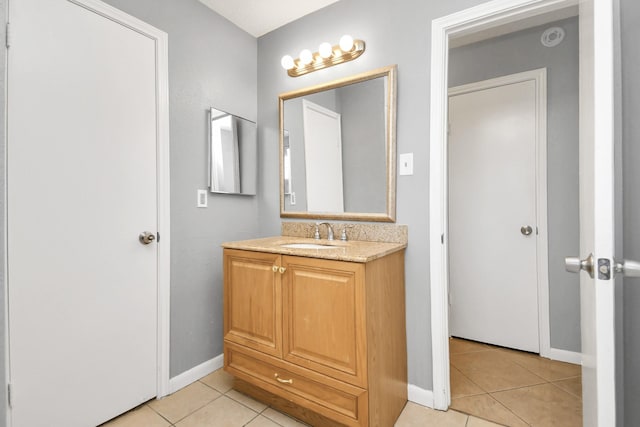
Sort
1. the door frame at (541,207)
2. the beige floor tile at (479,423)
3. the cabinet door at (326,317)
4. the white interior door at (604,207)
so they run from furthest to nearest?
1. the door frame at (541,207)
2. the beige floor tile at (479,423)
3. the cabinet door at (326,317)
4. the white interior door at (604,207)

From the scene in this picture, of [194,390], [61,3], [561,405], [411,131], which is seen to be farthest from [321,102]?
[561,405]

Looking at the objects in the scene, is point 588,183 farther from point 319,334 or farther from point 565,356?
point 565,356

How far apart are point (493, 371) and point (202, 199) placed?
89.4 inches

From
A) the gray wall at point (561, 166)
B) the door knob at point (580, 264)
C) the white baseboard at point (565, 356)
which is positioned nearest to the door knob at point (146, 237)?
the door knob at point (580, 264)

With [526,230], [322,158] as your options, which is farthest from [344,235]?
[526,230]

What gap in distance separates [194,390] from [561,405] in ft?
6.88

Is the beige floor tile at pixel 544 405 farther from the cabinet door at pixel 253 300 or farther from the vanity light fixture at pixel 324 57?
the vanity light fixture at pixel 324 57

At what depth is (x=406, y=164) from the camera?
1777mm

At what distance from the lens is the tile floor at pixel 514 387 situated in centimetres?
161

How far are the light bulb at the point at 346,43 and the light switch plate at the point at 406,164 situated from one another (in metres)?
0.75

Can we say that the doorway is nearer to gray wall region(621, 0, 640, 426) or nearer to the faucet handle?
gray wall region(621, 0, 640, 426)

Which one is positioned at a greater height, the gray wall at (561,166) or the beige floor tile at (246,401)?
the gray wall at (561,166)

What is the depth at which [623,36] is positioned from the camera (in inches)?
42.6

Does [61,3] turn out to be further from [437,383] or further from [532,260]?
[532,260]
